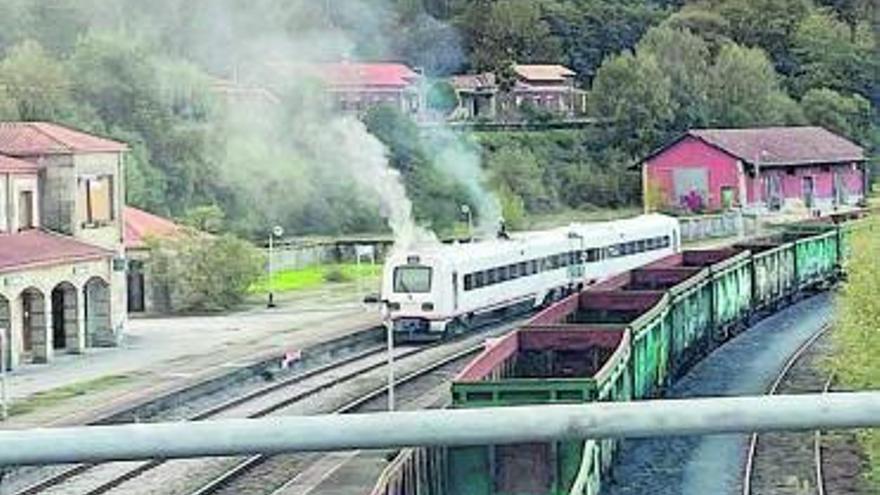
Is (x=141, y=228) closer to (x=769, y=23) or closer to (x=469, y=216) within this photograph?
(x=469, y=216)

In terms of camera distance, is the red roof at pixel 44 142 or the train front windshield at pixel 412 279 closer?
the train front windshield at pixel 412 279

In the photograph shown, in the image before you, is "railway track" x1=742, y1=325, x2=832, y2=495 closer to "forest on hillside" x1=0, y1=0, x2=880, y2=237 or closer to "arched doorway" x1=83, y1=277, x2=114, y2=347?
"arched doorway" x1=83, y1=277, x2=114, y2=347

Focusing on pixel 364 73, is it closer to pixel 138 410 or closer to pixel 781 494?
pixel 138 410

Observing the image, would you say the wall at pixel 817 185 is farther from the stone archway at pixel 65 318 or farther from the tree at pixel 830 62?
the stone archway at pixel 65 318

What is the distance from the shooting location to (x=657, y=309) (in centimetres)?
2136

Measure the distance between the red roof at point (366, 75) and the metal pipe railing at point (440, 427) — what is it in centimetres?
6509

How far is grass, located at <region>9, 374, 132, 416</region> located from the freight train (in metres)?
7.48

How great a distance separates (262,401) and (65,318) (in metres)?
7.56

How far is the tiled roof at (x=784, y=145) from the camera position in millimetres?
61500

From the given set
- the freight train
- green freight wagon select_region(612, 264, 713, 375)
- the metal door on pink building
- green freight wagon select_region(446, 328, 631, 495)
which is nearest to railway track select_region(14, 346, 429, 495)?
green freight wagon select_region(446, 328, 631, 495)

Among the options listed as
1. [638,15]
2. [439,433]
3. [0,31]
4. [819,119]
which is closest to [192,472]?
[439,433]

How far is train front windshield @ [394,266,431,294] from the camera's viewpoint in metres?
31.5

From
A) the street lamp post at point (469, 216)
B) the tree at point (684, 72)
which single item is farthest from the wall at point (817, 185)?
the street lamp post at point (469, 216)

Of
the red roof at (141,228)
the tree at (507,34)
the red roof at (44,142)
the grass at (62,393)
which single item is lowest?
the grass at (62,393)
